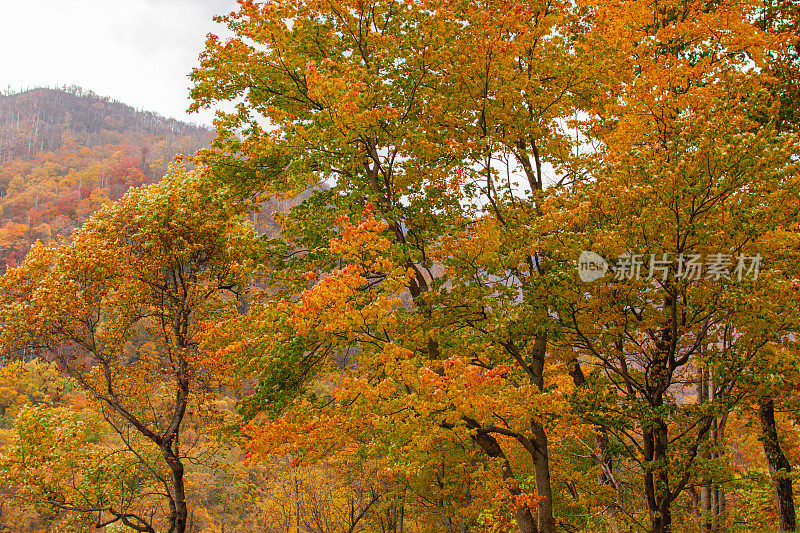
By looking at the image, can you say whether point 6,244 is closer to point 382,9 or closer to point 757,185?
point 382,9

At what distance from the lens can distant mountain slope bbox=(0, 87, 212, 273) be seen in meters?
78.6

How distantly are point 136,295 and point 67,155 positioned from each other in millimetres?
120067

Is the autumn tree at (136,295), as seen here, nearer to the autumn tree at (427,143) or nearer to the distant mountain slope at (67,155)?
the autumn tree at (427,143)

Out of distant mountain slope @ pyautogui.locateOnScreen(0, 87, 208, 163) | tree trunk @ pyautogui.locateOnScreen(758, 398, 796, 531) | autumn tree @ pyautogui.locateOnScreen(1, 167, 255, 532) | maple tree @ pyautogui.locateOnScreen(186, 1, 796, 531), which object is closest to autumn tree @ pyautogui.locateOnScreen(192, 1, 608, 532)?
maple tree @ pyautogui.locateOnScreen(186, 1, 796, 531)

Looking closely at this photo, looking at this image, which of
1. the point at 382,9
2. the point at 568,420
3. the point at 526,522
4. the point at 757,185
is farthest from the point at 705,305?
→ the point at 382,9

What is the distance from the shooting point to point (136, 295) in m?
10.1

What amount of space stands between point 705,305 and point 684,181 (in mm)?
1491

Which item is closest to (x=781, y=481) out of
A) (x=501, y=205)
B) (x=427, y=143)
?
(x=501, y=205)

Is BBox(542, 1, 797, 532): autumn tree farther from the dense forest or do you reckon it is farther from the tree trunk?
the tree trunk

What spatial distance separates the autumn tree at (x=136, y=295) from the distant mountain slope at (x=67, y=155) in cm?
4992

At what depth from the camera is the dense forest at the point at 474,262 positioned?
588 centimetres

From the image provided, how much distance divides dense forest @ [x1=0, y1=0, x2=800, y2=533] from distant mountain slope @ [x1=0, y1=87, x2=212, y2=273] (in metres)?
50.5

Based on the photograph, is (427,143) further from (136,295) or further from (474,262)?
(136,295)

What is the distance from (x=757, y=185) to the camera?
17.9 ft
